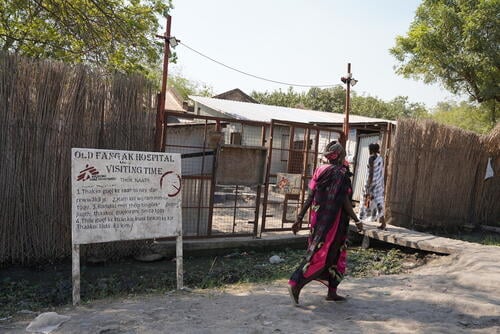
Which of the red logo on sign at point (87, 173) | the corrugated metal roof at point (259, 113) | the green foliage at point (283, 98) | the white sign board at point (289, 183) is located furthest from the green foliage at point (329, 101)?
the red logo on sign at point (87, 173)

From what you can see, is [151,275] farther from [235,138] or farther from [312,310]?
[235,138]

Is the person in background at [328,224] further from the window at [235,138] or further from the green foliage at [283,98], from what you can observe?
the green foliage at [283,98]

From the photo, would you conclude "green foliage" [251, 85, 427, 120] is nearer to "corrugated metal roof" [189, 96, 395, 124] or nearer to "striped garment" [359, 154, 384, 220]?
"corrugated metal roof" [189, 96, 395, 124]

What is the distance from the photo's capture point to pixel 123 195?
470 cm

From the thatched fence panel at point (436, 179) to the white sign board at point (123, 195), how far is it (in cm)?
548

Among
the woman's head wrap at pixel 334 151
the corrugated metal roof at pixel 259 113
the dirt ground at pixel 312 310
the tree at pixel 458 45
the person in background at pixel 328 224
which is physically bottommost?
the dirt ground at pixel 312 310

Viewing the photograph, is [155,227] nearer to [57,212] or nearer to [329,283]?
[57,212]

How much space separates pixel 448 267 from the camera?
6.28 metres

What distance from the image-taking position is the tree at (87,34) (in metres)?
8.93

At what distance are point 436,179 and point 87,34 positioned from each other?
7739 millimetres

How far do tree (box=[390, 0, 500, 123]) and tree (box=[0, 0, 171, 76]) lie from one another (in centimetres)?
936

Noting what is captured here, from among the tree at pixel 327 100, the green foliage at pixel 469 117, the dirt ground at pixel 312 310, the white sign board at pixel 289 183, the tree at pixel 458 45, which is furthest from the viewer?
the tree at pixel 327 100

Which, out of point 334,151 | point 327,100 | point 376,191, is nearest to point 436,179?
point 376,191

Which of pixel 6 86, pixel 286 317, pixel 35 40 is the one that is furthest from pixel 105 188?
pixel 35 40
